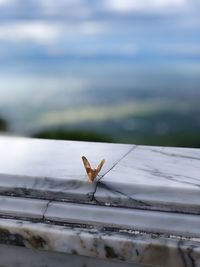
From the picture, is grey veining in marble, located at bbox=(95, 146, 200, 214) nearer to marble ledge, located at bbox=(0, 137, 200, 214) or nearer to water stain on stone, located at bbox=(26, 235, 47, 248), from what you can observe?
marble ledge, located at bbox=(0, 137, 200, 214)

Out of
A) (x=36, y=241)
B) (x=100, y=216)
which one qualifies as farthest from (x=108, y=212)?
(x=36, y=241)

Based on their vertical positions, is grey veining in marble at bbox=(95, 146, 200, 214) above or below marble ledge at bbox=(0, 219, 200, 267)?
above

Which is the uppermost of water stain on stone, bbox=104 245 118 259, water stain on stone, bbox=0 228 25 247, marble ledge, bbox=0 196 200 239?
marble ledge, bbox=0 196 200 239

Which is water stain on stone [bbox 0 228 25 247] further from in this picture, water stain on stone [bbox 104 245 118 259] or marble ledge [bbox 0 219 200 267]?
water stain on stone [bbox 104 245 118 259]

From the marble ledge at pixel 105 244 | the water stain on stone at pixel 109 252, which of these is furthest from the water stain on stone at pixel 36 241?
the water stain on stone at pixel 109 252

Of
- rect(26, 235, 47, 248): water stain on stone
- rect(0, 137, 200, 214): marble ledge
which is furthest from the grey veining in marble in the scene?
rect(26, 235, 47, 248): water stain on stone

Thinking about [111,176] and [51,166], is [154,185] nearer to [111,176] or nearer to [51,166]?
[111,176]

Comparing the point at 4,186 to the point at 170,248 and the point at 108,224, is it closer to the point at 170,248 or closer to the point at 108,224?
the point at 108,224

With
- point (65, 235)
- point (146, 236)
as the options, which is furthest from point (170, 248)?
point (65, 235)

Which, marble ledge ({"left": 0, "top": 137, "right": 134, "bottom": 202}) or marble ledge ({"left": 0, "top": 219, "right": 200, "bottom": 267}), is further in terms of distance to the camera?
marble ledge ({"left": 0, "top": 137, "right": 134, "bottom": 202})
